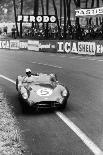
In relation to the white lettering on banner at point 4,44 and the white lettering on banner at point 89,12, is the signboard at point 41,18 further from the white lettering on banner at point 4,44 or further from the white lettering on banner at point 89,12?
the white lettering on banner at point 89,12

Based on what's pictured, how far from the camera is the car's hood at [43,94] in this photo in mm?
12164

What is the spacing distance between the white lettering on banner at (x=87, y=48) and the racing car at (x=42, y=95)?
18.9 m

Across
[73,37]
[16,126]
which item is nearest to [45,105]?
[16,126]

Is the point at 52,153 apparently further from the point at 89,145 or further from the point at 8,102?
the point at 8,102

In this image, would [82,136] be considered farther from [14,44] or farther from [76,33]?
[14,44]

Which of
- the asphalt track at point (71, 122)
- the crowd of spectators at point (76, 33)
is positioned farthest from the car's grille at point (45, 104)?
the crowd of spectators at point (76, 33)

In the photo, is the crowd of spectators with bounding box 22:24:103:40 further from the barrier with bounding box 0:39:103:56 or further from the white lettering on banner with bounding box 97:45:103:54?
the white lettering on banner with bounding box 97:45:103:54

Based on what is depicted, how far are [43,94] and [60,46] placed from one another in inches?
923

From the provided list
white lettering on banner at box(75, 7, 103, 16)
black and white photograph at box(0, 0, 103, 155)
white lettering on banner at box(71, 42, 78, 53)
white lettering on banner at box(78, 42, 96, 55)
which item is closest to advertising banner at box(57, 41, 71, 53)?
white lettering on banner at box(71, 42, 78, 53)

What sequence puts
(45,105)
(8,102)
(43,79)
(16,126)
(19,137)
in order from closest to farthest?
(19,137) < (16,126) < (45,105) < (43,79) < (8,102)

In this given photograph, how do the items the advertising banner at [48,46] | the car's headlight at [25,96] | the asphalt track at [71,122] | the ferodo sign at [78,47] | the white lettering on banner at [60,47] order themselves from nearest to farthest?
the asphalt track at [71,122], the car's headlight at [25,96], the ferodo sign at [78,47], the white lettering on banner at [60,47], the advertising banner at [48,46]

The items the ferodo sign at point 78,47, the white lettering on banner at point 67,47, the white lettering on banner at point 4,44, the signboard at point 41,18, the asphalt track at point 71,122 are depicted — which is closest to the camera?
the asphalt track at point 71,122

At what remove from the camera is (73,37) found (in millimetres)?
37875

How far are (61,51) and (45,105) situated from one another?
23260 millimetres
